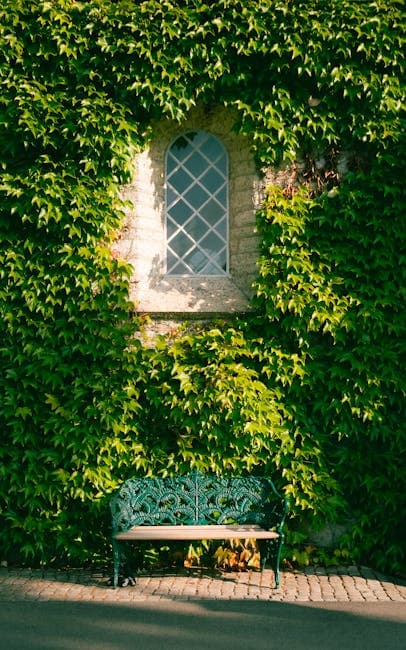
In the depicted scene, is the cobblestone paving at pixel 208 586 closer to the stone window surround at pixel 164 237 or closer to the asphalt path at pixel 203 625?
the asphalt path at pixel 203 625

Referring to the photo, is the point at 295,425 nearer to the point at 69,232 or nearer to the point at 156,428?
the point at 156,428

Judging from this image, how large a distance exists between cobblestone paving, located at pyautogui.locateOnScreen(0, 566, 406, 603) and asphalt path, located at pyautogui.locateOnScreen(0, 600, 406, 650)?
17cm

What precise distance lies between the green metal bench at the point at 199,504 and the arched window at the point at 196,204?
7.34ft

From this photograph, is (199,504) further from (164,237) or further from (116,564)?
(164,237)

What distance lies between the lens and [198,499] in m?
6.34

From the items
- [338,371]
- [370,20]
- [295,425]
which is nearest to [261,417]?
[295,425]

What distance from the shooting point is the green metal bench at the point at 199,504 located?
6.21 m

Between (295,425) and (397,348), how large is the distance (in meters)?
1.22

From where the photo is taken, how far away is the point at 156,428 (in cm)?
680

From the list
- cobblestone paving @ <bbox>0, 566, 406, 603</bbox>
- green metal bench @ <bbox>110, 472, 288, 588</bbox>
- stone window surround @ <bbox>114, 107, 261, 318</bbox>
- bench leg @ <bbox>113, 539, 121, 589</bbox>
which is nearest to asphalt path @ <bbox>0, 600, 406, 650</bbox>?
cobblestone paving @ <bbox>0, 566, 406, 603</bbox>

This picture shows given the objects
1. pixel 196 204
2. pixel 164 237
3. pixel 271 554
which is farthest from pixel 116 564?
pixel 196 204

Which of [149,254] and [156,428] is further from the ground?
[149,254]

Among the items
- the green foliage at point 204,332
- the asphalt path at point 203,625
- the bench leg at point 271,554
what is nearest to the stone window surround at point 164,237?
the green foliage at point 204,332

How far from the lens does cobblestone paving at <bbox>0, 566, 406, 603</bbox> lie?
5.67m
